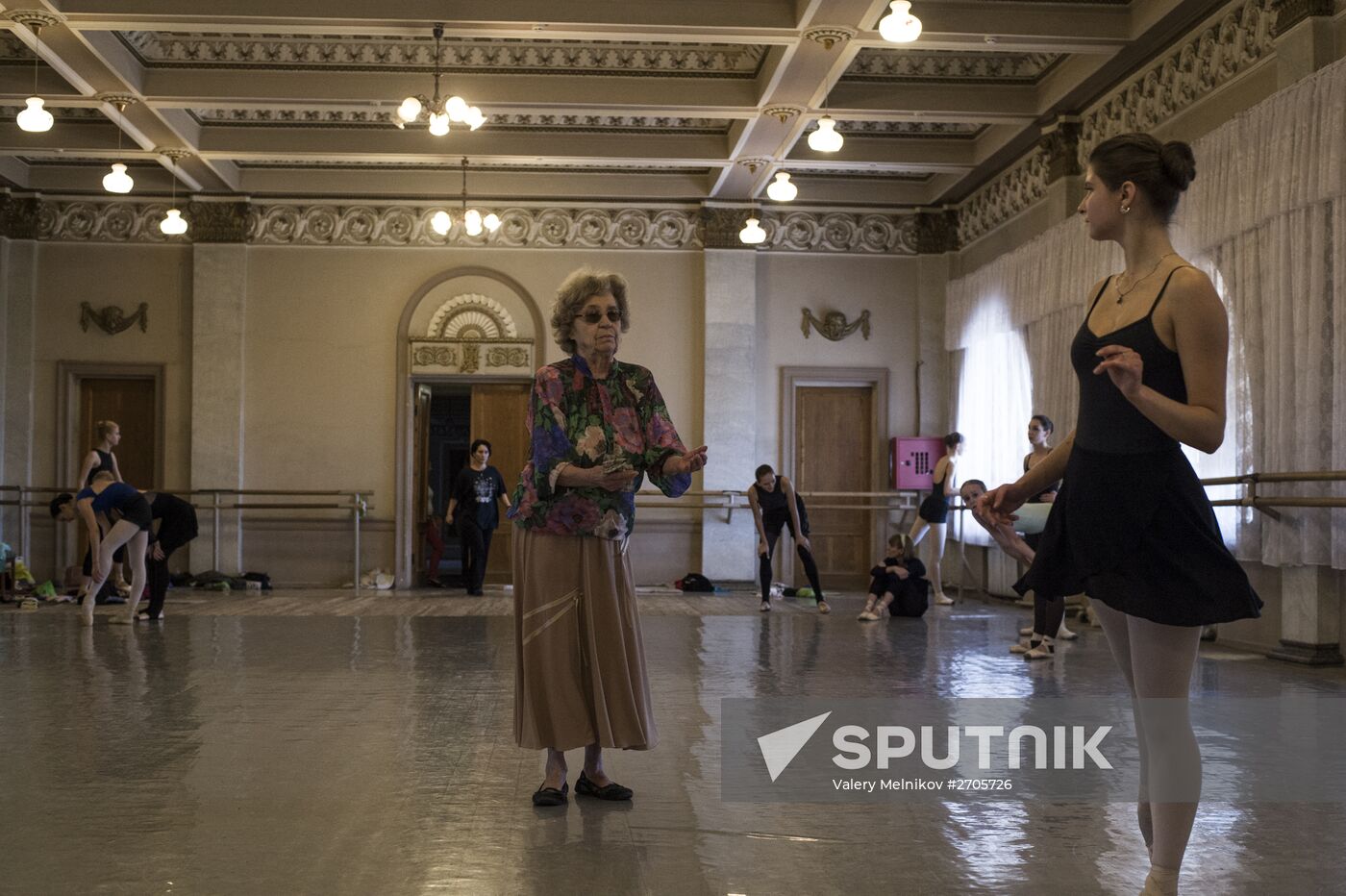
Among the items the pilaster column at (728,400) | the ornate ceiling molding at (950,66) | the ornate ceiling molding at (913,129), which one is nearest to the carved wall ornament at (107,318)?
the pilaster column at (728,400)

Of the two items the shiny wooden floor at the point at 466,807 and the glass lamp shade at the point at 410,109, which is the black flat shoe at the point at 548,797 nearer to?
the shiny wooden floor at the point at 466,807

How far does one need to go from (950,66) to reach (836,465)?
5533mm

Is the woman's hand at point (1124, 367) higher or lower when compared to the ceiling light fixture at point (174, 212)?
lower

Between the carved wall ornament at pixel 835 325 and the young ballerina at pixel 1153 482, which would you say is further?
the carved wall ornament at pixel 835 325

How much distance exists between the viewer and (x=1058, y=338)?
11.8 metres

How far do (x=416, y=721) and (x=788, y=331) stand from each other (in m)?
10.8

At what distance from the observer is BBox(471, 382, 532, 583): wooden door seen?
15.5m

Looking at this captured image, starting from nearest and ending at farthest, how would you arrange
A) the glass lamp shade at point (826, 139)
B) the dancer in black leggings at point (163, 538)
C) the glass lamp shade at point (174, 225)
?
the glass lamp shade at point (826, 139) < the dancer in black leggings at point (163, 538) < the glass lamp shade at point (174, 225)

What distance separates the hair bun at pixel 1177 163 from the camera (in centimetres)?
262

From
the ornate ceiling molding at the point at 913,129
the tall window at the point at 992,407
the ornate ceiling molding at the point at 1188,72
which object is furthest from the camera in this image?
the ornate ceiling molding at the point at 913,129

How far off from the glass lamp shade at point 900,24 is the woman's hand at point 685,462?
16.4ft

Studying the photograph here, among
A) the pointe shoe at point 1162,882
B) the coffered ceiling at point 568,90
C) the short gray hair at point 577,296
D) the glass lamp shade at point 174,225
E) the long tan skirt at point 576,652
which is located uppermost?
the coffered ceiling at point 568,90

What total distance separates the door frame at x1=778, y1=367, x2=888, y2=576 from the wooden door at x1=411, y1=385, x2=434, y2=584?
14.7 feet

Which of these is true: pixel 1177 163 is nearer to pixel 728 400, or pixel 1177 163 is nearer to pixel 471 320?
pixel 728 400
